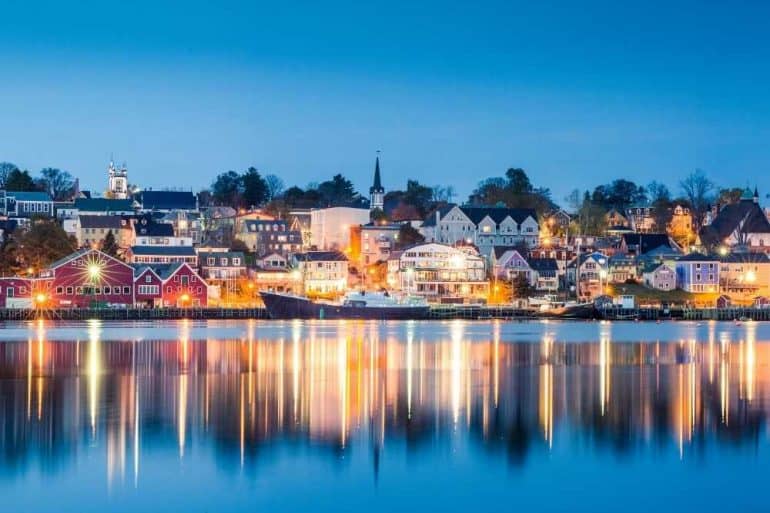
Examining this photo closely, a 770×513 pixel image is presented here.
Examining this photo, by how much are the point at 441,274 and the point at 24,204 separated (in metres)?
47.0

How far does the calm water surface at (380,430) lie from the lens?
20.4 metres

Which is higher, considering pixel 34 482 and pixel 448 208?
pixel 448 208

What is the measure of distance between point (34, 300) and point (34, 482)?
66.0 meters

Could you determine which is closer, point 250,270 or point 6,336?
point 6,336

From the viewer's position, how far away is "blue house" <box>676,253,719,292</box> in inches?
3821

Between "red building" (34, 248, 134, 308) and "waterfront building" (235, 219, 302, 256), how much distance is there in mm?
23687

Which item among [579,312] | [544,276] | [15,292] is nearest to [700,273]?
[544,276]

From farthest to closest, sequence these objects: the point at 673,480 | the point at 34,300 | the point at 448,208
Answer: the point at 448,208 → the point at 34,300 → the point at 673,480

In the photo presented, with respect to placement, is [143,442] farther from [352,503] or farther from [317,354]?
[317,354]

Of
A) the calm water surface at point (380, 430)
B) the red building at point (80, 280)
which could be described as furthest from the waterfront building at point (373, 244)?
the calm water surface at point (380, 430)

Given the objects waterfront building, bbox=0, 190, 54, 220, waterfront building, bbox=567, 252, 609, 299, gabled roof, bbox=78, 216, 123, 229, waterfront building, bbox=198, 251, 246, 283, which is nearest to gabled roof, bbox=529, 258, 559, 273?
waterfront building, bbox=567, 252, 609, 299

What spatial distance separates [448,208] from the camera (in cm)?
11300

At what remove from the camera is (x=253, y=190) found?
455 ft

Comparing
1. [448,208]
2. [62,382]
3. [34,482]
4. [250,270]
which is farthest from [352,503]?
[448,208]
